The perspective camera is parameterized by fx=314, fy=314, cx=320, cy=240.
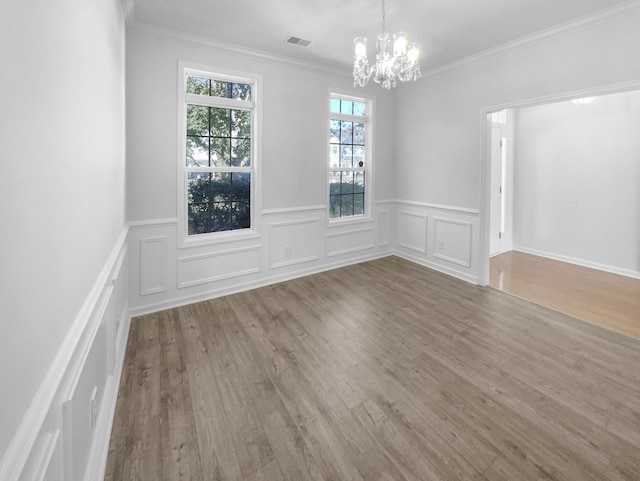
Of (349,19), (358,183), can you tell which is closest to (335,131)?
(358,183)

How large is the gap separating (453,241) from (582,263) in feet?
7.31

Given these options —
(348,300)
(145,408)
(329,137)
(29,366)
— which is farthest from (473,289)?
(29,366)

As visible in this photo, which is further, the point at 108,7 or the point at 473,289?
the point at 473,289

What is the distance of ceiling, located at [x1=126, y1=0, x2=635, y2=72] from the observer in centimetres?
283

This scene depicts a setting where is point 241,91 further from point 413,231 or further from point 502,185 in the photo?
point 502,185

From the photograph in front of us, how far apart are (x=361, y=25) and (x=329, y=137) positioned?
1584mm

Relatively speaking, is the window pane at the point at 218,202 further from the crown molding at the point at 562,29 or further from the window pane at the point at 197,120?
the crown molding at the point at 562,29

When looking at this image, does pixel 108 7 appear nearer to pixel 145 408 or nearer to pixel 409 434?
pixel 145 408

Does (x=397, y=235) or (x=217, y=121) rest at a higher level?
(x=217, y=121)

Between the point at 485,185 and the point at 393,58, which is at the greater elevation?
the point at 393,58

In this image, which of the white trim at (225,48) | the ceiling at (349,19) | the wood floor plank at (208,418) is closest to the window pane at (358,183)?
the white trim at (225,48)

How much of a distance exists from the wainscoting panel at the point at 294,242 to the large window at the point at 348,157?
0.51 metres

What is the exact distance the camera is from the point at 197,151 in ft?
12.1

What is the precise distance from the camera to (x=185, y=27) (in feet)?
10.6
